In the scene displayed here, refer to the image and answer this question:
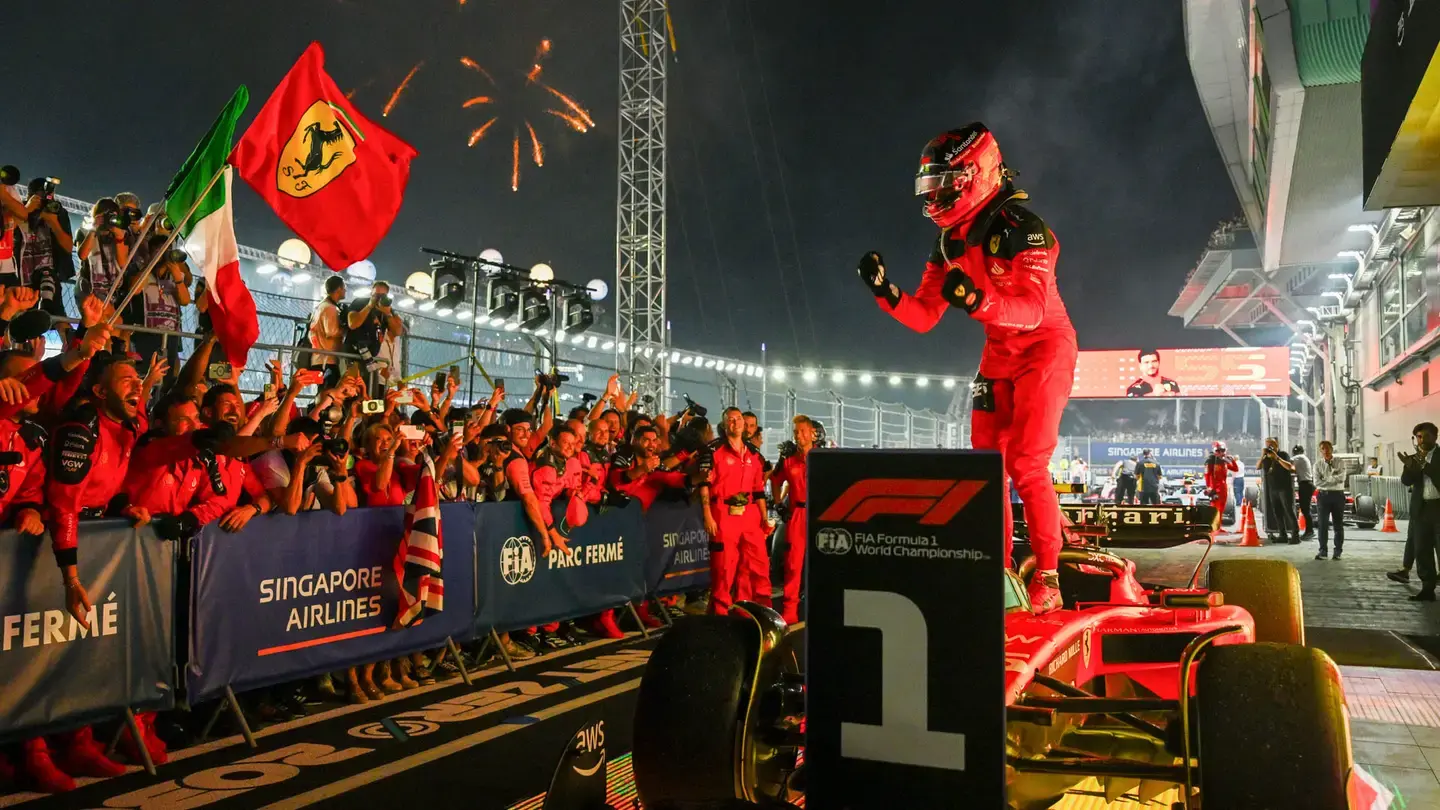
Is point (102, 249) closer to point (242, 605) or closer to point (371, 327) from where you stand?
point (371, 327)

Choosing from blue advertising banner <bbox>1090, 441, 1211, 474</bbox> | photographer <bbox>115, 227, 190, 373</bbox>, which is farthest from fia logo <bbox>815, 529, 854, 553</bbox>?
blue advertising banner <bbox>1090, 441, 1211, 474</bbox>

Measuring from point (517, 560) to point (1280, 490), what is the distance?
50.6 feet

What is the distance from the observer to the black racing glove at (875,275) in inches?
149

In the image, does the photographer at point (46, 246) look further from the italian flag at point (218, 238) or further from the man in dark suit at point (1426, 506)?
the man in dark suit at point (1426, 506)

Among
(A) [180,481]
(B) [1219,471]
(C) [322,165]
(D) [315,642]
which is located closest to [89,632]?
(A) [180,481]

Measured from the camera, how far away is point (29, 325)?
467 centimetres

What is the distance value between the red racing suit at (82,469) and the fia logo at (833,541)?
371 centimetres

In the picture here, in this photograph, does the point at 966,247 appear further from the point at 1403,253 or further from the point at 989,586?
the point at 1403,253

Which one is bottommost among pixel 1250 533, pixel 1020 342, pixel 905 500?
pixel 1250 533

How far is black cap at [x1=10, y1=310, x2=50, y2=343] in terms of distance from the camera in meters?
4.64

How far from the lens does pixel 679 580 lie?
9508 millimetres

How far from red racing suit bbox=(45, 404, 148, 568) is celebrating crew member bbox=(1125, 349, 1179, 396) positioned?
39.5 m

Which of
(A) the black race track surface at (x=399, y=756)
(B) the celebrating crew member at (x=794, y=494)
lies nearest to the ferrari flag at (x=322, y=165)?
(A) the black race track surface at (x=399, y=756)

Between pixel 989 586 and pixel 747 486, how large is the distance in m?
6.36
